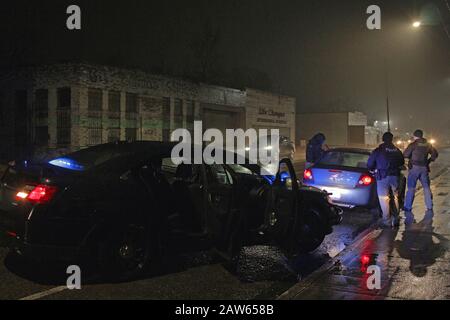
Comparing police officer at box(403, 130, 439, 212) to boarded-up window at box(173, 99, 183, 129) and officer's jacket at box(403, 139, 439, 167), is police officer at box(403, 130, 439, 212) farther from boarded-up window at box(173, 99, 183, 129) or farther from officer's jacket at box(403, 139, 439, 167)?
boarded-up window at box(173, 99, 183, 129)

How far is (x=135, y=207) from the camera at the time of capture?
5125mm

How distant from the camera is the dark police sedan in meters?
4.75

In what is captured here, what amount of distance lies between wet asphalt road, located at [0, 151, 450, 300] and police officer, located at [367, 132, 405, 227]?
2.68 m

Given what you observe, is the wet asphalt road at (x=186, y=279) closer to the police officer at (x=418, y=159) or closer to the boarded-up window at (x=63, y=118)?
the police officer at (x=418, y=159)

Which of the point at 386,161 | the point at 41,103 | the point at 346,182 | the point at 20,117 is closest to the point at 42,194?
the point at 386,161

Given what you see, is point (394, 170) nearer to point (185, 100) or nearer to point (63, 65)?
point (63, 65)

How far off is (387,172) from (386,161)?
0.66 feet

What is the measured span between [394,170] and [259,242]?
3.83m

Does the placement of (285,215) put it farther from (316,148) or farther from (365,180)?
(316,148)

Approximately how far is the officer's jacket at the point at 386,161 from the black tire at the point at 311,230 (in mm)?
2228

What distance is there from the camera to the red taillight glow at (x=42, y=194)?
15.5 feet

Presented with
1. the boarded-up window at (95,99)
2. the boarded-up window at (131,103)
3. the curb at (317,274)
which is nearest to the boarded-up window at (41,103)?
the boarded-up window at (95,99)

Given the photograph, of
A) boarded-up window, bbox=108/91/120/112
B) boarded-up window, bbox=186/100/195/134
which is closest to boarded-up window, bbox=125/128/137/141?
boarded-up window, bbox=108/91/120/112
